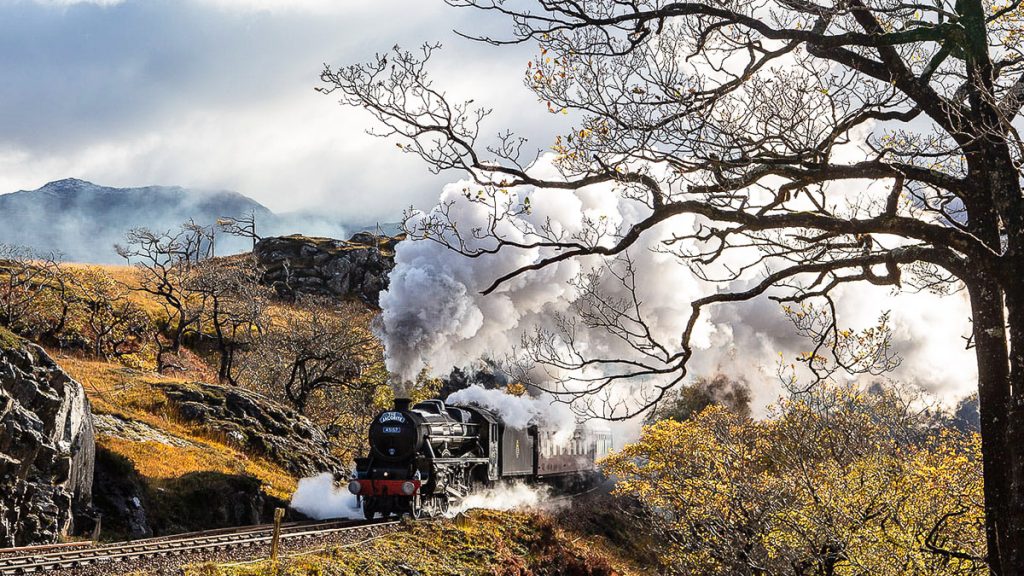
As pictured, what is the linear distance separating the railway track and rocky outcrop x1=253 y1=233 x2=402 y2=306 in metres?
65.9

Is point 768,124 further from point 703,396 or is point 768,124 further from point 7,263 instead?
point 7,263

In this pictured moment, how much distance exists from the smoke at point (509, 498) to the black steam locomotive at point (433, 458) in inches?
10.5

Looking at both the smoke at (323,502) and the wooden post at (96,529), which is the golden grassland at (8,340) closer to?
the wooden post at (96,529)

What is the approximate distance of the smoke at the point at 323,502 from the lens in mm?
22281

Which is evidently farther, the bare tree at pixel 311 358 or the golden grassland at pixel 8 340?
the bare tree at pixel 311 358

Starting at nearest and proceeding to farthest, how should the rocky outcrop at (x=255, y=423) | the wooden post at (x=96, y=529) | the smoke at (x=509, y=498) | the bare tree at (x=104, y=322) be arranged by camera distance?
1. the wooden post at (x=96, y=529)
2. the smoke at (x=509, y=498)
3. the rocky outcrop at (x=255, y=423)
4. the bare tree at (x=104, y=322)

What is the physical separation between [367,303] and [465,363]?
56282mm

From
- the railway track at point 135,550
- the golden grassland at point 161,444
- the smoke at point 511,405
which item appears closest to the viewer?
the railway track at point 135,550

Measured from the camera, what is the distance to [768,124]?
748 centimetres

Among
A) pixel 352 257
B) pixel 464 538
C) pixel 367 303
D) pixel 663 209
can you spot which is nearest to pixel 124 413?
pixel 464 538

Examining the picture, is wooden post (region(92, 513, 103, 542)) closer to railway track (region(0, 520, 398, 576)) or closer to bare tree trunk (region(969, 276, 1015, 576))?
railway track (region(0, 520, 398, 576))

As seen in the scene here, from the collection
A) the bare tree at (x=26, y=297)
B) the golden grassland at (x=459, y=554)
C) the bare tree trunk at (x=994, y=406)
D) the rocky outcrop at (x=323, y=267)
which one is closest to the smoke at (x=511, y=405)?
the golden grassland at (x=459, y=554)

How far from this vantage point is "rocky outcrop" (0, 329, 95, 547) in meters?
14.1

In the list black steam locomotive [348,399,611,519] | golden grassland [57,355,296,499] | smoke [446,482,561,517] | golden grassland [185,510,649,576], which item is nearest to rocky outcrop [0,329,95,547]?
golden grassland [57,355,296,499]
